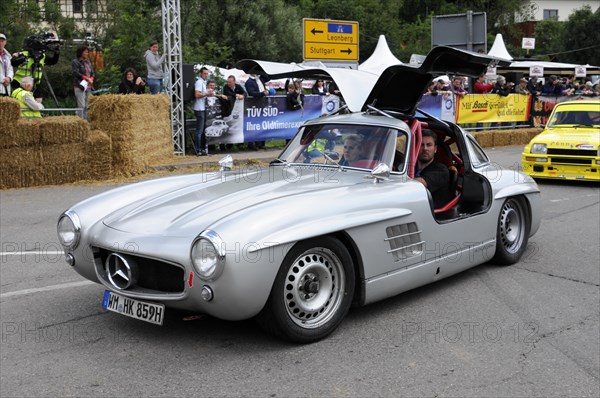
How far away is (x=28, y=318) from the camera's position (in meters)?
4.93

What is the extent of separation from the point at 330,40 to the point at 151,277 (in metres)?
15.3

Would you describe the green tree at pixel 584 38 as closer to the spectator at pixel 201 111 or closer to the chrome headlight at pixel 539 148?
the spectator at pixel 201 111

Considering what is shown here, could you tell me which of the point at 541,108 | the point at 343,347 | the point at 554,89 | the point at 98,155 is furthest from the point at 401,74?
the point at 554,89

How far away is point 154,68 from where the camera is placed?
1542cm

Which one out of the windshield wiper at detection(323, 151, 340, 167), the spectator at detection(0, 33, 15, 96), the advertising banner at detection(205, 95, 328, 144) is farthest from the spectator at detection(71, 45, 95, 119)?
the windshield wiper at detection(323, 151, 340, 167)

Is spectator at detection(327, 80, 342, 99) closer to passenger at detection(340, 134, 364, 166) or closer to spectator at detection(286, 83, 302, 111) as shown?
spectator at detection(286, 83, 302, 111)

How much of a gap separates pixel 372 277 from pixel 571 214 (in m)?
5.62

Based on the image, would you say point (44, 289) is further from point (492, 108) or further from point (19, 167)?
point (492, 108)

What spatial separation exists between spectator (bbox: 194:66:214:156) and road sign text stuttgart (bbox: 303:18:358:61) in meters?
3.89

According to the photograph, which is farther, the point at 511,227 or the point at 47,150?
the point at 47,150

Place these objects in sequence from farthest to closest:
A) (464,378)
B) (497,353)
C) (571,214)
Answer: (571,214) → (497,353) → (464,378)

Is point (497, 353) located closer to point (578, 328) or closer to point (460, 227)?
point (578, 328)

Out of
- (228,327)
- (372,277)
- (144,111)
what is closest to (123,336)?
(228,327)

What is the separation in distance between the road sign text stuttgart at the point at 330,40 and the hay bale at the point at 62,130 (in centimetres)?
779
